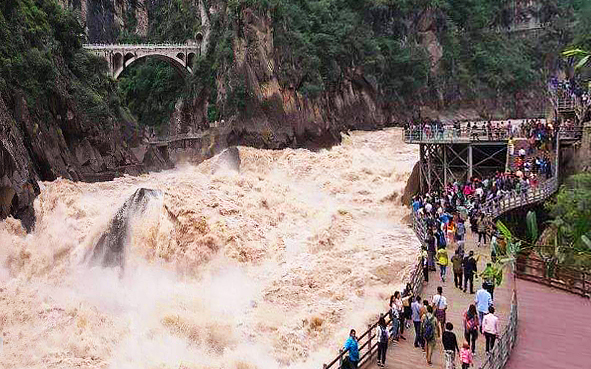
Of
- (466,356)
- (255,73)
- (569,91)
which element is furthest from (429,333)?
(255,73)

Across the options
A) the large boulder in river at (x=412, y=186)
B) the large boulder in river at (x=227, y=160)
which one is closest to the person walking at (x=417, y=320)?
the large boulder in river at (x=412, y=186)

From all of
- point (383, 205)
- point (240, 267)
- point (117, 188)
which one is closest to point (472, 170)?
point (383, 205)

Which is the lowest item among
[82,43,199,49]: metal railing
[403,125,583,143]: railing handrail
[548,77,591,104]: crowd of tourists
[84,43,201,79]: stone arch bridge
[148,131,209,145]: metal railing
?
[148,131,209,145]: metal railing

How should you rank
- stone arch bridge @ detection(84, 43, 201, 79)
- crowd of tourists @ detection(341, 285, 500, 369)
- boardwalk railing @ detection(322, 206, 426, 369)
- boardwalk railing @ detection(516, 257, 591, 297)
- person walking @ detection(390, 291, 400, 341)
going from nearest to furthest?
crowd of tourists @ detection(341, 285, 500, 369)
boardwalk railing @ detection(322, 206, 426, 369)
person walking @ detection(390, 291, 400, 341)
boardwalk railing @ detection(516, 257, 591, 297)
stone arch bridge @ detection(84, 43, 201, 79)

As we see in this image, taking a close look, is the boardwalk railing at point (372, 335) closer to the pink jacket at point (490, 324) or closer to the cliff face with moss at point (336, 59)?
the pink jacket at point (490, 324)

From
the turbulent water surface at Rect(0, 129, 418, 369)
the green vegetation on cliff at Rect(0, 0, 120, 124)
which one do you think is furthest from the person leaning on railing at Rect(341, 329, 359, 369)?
the green vegetation on cliff at Rect(0, 0, 120, 124)

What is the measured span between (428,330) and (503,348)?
1437 millimetres

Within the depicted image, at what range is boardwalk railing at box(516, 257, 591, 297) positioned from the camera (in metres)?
15.0

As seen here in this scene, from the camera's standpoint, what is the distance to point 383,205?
1207 inches

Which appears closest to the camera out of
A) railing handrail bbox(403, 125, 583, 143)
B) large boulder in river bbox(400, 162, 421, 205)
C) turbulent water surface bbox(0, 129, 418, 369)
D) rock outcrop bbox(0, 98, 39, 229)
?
turbulent water surface bbox(0, 129, 418, 369)

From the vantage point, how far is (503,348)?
11.1 metres

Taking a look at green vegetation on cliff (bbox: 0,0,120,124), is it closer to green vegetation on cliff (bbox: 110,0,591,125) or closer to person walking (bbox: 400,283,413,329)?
green vegetation on cliff (bbox: 110,0,591,125)

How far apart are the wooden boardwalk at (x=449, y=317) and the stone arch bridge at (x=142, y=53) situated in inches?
1746

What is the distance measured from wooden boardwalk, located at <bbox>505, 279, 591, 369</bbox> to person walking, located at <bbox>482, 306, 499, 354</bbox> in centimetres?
49
